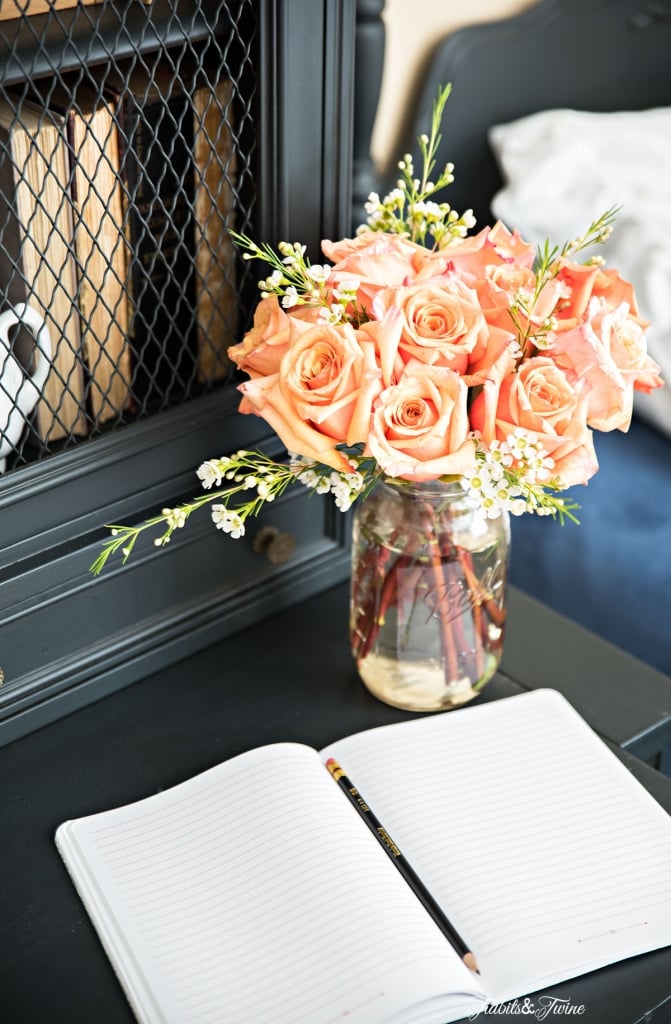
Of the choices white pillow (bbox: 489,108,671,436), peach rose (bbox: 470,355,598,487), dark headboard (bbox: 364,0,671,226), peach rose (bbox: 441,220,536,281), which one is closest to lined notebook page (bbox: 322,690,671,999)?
peach rose (bbox: 470,355,598,487)

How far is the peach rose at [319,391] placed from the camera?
0.72 meters

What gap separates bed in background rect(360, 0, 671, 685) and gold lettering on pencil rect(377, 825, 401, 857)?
54 cm

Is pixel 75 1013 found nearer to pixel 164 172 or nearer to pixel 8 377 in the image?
pixel 8 377

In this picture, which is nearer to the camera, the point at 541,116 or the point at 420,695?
the point at 420,695

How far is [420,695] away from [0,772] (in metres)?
0.33

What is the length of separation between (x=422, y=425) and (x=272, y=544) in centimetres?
31

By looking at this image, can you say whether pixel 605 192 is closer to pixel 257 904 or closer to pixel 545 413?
pixel 545 413

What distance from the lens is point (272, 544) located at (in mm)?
995

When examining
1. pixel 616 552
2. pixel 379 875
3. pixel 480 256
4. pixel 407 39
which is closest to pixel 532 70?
pixel 407 39

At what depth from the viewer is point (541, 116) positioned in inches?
56.8

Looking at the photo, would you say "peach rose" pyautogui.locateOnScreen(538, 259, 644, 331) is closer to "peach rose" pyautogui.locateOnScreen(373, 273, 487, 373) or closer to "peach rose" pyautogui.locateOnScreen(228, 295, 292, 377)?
"peach rose" pyautogui.locateOnScreen(373, 273, 487, 373)

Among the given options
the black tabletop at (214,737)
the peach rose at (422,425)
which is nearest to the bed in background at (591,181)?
the black tabletop at (214,737)

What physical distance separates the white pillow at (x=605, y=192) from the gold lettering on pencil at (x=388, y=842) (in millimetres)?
688

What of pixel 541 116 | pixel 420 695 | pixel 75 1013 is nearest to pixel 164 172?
pixel 420 695
